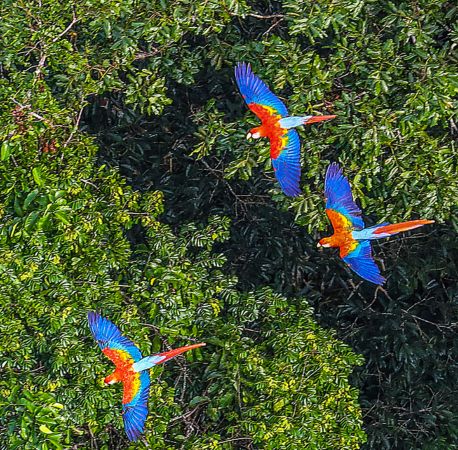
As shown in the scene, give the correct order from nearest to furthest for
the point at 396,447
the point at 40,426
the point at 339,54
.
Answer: the point at 40,426, the point at 339,54, the point at 396,447

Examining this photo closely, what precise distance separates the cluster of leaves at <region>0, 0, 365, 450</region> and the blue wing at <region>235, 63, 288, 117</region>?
0.30 m

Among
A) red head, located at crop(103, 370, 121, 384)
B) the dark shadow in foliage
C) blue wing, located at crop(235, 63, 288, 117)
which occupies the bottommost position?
the dark shadow in foliage

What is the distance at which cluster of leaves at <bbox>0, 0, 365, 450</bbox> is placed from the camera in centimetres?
315

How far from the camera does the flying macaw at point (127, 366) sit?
3.03 m

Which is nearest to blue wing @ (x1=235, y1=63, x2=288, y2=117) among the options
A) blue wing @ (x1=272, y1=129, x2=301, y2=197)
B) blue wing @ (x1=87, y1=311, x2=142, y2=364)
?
blue wing @ (x1=272, y1=129, x2=301, y2=197)

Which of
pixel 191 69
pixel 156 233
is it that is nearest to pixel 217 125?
pixel 191 69

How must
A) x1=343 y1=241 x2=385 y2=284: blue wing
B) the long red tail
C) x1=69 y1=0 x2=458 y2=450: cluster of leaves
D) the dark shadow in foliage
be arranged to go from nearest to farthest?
the long red tail → x1=343 y1=241 x2=385 y2=284: blue wing → x1=69 y1=0 x2=458 y2=450: cluster of leaves → the dark shadow in foliage

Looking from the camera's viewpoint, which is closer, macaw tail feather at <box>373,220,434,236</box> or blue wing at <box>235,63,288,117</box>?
macaw tail feather at <box>373,220,434,236</box>

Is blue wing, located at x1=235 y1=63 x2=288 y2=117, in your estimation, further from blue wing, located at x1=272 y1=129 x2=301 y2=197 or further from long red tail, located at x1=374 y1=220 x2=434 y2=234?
long red tail, located at x1=374 y1=220 x2=434 y2=234

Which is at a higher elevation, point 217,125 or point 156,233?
point 217,125

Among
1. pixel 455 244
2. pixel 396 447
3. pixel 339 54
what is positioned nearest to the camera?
pixel 339 54

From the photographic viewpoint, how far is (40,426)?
9.25 feet

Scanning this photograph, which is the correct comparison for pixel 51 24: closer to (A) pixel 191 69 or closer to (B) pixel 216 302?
(A) pixel 191 69

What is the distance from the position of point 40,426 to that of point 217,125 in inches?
59.5
